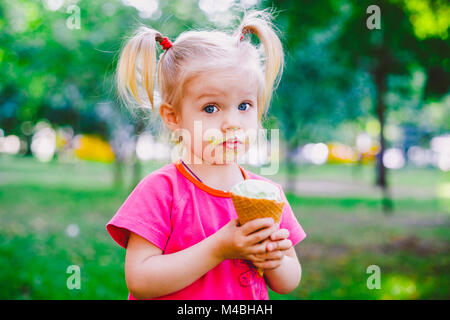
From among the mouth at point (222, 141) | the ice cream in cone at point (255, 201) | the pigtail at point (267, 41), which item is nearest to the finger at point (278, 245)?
the ice cream in cone at point (255, 201)

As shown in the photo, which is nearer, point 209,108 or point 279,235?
point 279,235

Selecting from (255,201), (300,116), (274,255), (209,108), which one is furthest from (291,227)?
(300,116)

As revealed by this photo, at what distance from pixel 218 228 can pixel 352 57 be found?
7331mm

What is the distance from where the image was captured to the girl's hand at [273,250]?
1511mm

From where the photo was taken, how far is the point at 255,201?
1480 mm

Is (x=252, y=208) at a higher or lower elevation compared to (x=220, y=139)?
lower

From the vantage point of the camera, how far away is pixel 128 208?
1612mm

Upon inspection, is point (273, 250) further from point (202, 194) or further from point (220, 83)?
point (220, 83)

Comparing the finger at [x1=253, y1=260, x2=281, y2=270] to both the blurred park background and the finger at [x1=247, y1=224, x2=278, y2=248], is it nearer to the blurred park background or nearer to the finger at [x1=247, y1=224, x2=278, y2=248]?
the finger at [x1=247, y1=224, x2=278, y2=248]

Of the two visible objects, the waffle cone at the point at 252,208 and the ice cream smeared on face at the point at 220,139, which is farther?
the ice cream smeared on face at the point at 220,139

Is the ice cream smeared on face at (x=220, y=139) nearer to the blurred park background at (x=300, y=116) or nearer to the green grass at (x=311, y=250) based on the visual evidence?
the blurred park background at (x=300, y=116)

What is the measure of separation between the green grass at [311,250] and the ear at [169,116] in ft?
11.0

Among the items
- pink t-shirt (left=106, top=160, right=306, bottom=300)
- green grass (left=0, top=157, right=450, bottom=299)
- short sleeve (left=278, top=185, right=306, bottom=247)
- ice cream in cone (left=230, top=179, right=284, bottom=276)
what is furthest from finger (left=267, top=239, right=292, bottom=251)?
green grass (left=0, top=157, right=450, bottom=299)

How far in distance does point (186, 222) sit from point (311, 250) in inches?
235
